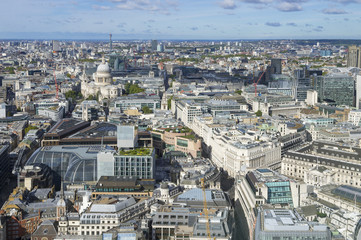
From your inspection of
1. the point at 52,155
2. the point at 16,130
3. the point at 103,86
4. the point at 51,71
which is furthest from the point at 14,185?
the point at 51,71

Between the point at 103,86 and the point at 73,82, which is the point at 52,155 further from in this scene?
the point at 73,82

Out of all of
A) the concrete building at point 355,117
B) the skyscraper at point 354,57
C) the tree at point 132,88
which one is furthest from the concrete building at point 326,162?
the skyscraper at point 354,57

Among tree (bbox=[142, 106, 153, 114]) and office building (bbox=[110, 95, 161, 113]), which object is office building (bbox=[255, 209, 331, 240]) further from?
office building (bbox=[110, 95, 161, 113])

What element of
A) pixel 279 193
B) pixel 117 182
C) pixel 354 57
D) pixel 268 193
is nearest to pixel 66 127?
pixel 117 182

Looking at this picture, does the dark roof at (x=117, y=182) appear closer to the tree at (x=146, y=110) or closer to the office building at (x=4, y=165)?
the office building at (x=4, y=165)

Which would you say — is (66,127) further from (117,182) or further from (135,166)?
(117,182)

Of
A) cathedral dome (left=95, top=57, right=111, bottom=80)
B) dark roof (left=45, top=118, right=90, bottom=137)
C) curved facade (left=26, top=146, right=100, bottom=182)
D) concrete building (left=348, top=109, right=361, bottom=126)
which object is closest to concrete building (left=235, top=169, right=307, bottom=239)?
curved facade (left=26, top=146, right=100, bottom=182)

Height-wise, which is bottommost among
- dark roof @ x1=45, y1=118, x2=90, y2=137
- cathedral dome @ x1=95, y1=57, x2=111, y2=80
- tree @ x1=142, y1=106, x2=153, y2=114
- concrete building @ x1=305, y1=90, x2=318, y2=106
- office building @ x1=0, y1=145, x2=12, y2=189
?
office building @ x1=0, y1=145, x2=12, y2=189
